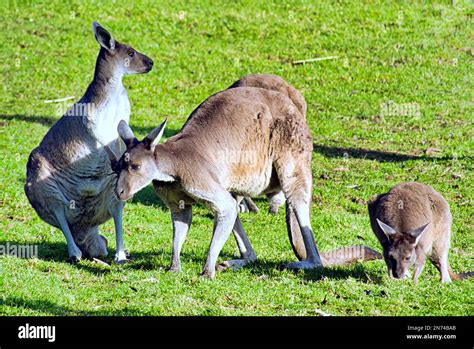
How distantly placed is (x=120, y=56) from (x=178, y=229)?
2130 millimetres

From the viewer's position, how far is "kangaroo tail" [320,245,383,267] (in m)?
8.95

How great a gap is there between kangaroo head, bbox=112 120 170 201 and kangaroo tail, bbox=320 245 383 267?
2.05 metres

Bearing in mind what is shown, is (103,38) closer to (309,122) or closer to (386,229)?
(386,229)

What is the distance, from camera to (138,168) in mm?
7781

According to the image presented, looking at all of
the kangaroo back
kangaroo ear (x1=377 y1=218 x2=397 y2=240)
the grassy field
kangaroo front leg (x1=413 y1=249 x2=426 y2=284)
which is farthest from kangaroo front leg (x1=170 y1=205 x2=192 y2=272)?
the kangaroo back

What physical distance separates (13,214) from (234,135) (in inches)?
152

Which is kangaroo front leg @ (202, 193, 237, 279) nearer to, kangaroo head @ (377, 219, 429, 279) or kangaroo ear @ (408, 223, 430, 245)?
kangaroo head @ (377, 219, 429, 279)

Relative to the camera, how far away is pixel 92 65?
1847 cm

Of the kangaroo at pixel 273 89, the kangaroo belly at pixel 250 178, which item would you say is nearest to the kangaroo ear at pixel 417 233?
the kangaroo belly at pixel 250 178

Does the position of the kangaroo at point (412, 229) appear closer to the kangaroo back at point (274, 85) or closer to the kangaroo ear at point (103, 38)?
the kangaroo back at point (274, 85)

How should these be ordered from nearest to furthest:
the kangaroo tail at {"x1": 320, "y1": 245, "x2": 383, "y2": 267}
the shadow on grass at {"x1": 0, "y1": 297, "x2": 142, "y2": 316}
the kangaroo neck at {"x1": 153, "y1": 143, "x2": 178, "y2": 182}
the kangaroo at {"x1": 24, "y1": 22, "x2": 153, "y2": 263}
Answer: the shadow on grass at {"x1": 0, "y1": 297, "x2": 142, "y2": 316} → the kangaroo neck at {"x1": 153, "y1": 143, "x2": 178, "y2": 182} → the kangaroo tail at {"x1": 320, "y1": 245, "x2": 383, "y2": 267} → the kangaroo at {"x1": 24, "y1": 22, "x2": 153, "y2": 263}

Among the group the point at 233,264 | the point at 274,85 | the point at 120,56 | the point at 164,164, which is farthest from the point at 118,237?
the point at 274,85

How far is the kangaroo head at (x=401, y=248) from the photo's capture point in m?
8.31
